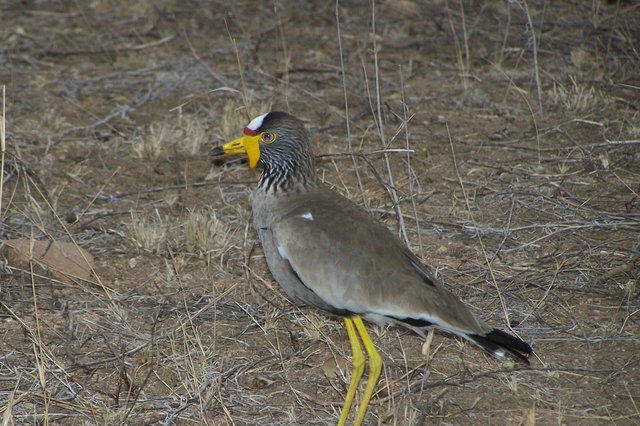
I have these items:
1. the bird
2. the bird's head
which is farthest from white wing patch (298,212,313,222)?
the bird's head

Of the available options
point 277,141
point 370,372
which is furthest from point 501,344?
point 277,141

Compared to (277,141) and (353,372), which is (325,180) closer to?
(277,141)

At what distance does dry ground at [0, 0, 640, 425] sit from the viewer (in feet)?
14.5

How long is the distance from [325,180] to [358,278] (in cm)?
224

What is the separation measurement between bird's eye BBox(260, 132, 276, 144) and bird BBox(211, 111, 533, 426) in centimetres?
36

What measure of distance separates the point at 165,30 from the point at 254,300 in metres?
Answer: 4.68

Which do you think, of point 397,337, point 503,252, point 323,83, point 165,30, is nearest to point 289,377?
point 397,337

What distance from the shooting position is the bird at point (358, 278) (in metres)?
4.21

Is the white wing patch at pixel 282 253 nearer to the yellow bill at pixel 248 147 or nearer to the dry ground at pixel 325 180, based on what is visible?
the dry ground at pixel 325 180

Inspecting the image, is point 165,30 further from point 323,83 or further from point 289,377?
point 289,377

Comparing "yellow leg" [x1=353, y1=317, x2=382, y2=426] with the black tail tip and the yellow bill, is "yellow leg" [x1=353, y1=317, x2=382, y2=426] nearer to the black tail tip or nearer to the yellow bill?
the black tail tip

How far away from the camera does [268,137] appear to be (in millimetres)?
4895

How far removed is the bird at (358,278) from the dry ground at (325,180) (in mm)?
235

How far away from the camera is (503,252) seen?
5.51 metres
